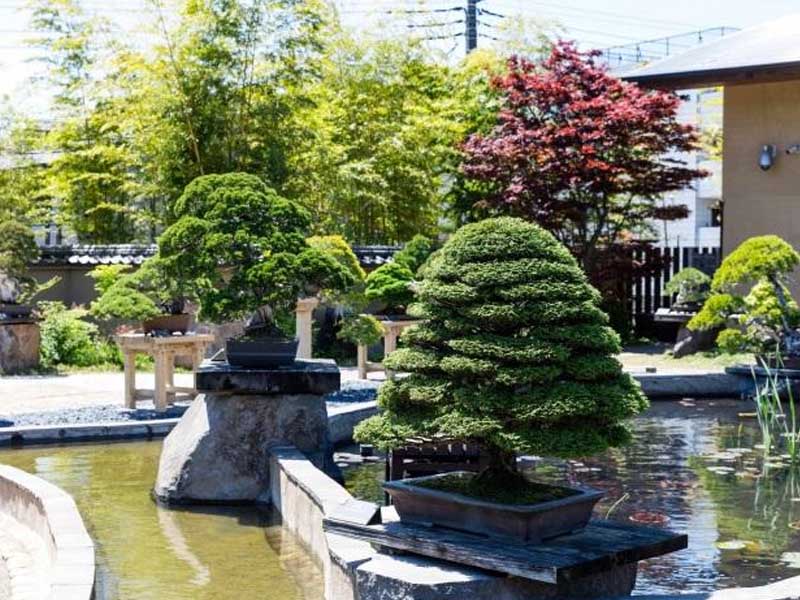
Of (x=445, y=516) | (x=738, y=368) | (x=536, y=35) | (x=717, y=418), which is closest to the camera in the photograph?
(x=445, y=516)

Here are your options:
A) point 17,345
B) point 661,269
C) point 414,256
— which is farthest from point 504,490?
point 661,269

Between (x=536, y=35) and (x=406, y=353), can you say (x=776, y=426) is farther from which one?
(x=536, y=35)

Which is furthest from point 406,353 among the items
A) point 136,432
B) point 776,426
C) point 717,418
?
point 717,418

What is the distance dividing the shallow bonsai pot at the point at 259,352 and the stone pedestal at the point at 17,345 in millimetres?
7033

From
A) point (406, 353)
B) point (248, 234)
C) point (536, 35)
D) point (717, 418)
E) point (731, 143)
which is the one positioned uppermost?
point (536, 35)

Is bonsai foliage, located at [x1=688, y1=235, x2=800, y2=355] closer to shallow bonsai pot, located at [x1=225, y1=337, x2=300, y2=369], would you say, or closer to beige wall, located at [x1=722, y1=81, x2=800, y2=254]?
shallow bonsai pot, located at [x1=225, y1=337, x2=300, y2=369]

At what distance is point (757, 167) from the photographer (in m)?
17.2

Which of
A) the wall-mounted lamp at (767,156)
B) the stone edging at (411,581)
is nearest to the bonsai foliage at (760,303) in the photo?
the wall-mounted lamp at (767,156)

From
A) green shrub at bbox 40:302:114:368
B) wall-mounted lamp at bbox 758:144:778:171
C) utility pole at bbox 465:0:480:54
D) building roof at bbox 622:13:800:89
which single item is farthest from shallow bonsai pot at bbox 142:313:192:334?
utility pole at bbox 465:0:480:54

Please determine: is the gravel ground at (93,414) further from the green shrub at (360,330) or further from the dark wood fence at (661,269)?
the dark wood fence at (661,269)

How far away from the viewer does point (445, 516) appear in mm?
4875

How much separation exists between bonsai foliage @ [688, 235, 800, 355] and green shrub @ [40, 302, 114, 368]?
23.2 ft

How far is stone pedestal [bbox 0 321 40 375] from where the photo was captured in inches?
551

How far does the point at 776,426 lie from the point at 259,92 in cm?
960
